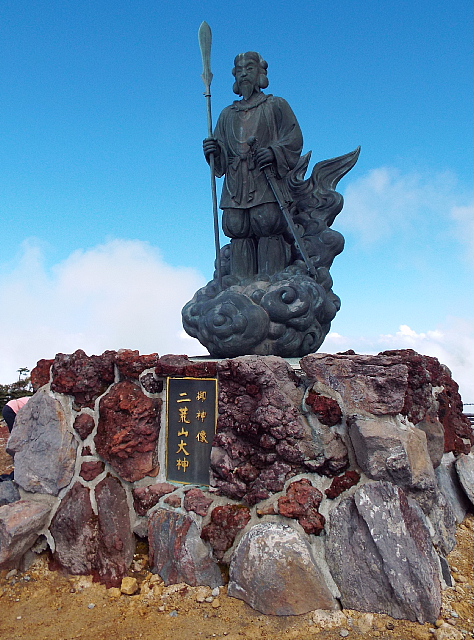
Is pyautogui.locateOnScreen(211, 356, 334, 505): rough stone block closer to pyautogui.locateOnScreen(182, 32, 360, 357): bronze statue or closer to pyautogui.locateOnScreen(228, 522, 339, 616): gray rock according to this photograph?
pyautogui.locateOnScreen(228, 522, 339, 616): gray rock

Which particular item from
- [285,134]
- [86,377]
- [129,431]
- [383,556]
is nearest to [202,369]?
[129,431]

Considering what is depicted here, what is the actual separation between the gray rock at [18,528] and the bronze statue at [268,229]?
77.1 inches

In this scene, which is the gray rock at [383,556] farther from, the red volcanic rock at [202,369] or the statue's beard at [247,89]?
the statue's beard at [247,89]

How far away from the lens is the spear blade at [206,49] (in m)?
5.03

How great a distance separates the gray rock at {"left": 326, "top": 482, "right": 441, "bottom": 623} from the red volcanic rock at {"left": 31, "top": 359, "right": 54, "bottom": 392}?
243 cm

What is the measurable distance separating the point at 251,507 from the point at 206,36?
468cm

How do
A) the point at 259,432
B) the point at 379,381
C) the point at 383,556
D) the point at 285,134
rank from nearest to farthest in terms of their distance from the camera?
the point at 383,556
the point at 379,381
the point at 259,432
the point at 285,134

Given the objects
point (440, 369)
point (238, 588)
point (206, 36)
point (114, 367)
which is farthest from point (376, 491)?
point (206, 36)

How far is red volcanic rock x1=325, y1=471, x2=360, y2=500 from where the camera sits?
2809 millimetres

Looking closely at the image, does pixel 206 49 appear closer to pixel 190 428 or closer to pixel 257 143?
pixel 257 143

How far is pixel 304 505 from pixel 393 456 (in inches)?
23.0

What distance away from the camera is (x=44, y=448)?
363 centimetres

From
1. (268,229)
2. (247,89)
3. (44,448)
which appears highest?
(247,89)

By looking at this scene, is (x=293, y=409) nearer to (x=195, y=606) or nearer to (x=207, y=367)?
(x=207, y=367)
